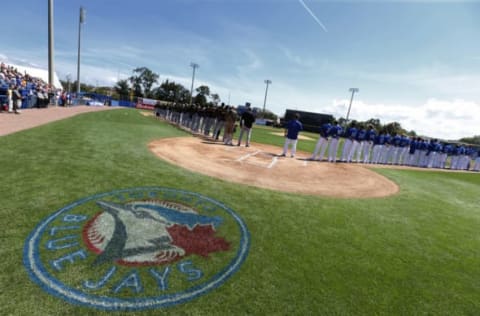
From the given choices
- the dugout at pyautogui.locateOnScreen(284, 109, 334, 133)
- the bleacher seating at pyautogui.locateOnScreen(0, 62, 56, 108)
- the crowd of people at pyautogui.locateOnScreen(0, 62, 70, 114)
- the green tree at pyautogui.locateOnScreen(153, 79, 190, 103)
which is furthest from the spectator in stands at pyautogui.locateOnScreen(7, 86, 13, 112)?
the green tree at pyautogui.locateOnScreen(153, 79, 190, 103)

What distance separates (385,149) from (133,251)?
15.8 meters

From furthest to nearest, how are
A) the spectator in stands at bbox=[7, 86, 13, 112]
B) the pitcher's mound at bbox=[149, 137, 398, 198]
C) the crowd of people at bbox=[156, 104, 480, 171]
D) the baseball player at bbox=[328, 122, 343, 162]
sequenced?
the spectator in stands at bbox=[7, 86, 13, 112], the crowd of people at bbox=[156, 104, 480, 171], the baseball player at bbox=[328, 122, 343, 162], the pitcher's mound at bbox=[149, 137, 398, 198]

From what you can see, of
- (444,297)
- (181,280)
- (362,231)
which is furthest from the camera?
(362,231)

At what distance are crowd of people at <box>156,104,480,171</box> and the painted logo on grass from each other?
8555 mm

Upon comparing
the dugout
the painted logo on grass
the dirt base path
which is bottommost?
the painted logo on grass

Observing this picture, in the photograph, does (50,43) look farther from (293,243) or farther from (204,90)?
(204,90)

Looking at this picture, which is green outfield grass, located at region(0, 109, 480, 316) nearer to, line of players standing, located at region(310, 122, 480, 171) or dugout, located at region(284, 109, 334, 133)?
line of players standing, located at region(310, 122, 480, 171)

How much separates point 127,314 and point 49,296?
0.74 meters

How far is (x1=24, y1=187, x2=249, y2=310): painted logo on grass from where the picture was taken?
219 cm

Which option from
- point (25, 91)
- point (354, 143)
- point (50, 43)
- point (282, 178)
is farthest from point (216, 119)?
point (50, 43)

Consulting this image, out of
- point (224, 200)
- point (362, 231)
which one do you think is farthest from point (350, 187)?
point (224, 200)

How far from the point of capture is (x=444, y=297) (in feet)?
8.73

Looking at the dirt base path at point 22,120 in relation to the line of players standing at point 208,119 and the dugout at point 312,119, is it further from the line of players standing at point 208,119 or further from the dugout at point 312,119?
the dugout at point 312,119

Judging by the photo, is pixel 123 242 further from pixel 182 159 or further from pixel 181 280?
pixel 182 159
